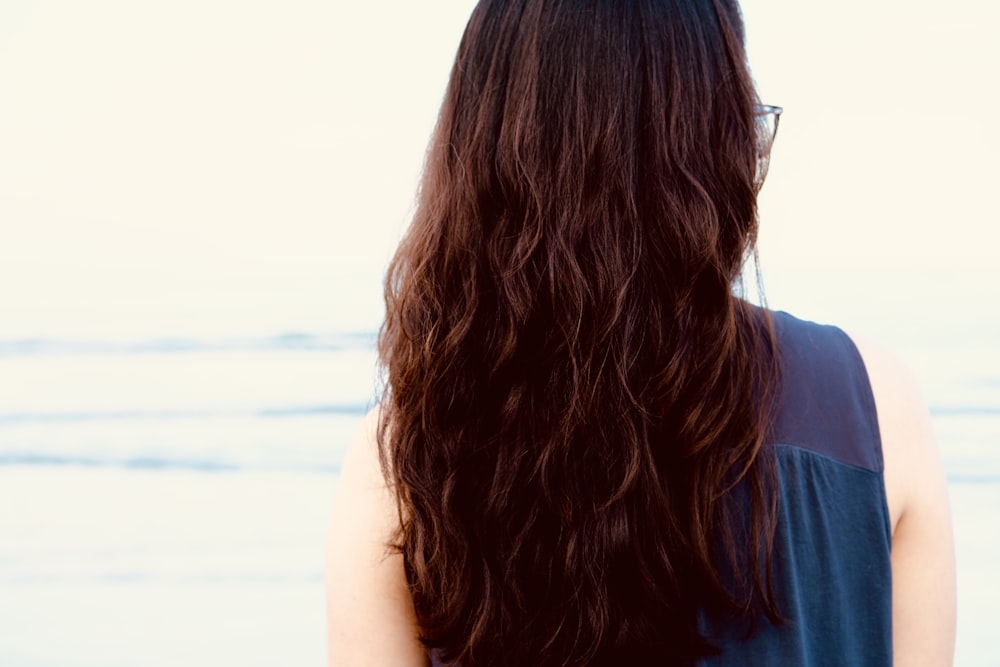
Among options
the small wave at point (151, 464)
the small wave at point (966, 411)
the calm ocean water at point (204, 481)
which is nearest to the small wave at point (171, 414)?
the calm ocean water at point (204, 481)

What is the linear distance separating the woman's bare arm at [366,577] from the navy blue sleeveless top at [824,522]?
311 millimetres

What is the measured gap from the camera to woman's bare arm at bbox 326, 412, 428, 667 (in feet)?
3.11

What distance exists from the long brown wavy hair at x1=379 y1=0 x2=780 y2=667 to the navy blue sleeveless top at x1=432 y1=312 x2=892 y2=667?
0.08 ft

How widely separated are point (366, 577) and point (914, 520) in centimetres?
55

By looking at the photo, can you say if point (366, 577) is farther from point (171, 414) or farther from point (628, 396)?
point (171, 414)

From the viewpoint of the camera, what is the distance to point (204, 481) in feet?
16.3

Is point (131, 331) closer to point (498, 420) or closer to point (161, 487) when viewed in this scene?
point (161, 487)

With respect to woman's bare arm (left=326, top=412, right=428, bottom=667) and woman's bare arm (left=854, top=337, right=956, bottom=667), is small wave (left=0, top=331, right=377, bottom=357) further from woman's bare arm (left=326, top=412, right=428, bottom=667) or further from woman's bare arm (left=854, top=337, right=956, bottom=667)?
woman's bare arm (left=854, top=337, right=956, bottom=667)

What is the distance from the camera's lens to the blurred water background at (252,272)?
12.7 ft

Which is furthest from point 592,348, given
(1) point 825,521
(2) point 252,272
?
(2) point 252,272

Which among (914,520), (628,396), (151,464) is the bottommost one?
(151,464)

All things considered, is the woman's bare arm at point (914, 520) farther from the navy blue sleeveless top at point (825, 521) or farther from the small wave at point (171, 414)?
the small wave at point (171, 414)

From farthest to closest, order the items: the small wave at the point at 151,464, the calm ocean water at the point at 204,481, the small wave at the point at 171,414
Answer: the small wave at the point at 171,414, the small wave at the point at 151,464, the calm ocean water at the point at 204,481

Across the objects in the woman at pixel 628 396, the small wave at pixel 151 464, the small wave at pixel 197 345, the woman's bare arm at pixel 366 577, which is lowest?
the small wave at pixel 197 345
